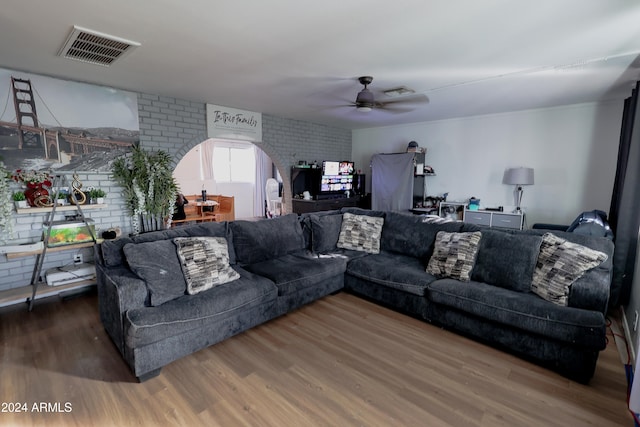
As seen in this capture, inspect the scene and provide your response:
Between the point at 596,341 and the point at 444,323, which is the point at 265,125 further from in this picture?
the point at 596,341

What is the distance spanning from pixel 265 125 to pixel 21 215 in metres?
3.41

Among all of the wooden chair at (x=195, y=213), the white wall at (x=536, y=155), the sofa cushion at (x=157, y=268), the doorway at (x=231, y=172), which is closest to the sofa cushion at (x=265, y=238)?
the sofa cushion at (x=157, y=268)

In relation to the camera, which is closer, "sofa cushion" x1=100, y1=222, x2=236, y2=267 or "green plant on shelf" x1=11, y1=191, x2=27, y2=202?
"sofa cushion" x1=100, y1=222, x2=236, y2=267

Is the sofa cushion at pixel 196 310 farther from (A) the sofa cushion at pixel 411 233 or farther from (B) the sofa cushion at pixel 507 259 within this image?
(B) the sofa cushion at pixel 507 259

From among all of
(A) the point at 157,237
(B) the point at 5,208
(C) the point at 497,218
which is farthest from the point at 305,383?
(C) the point at 497,218

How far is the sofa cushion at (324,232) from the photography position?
11.7ft

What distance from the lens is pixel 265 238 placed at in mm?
3137

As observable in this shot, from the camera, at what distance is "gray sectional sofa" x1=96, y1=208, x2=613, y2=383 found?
1992mm

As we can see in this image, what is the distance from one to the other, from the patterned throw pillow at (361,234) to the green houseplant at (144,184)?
91.5 inches

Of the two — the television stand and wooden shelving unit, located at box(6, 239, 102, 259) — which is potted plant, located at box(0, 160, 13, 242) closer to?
wooden shelving unit, located at box(6, 239, 102, 259)

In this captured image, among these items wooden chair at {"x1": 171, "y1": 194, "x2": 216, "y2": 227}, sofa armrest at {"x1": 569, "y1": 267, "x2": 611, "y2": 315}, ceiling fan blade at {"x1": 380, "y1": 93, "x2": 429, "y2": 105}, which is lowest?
sofa armrest at {"x1": 569, "y1": 267, "x2": 611, "y2": 315}

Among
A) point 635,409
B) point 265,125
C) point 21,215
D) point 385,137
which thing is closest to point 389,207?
point 385,137

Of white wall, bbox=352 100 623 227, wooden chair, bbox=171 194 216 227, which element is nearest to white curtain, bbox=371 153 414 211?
white wall, bbox=352 100 623 227

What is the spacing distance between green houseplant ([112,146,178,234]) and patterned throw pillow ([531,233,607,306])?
4091 millimetres
